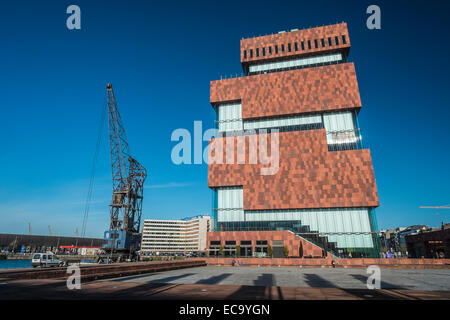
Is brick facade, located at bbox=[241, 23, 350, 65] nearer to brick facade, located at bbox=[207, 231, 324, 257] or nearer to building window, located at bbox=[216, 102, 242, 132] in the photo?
building window, located at bbox=[216, 102, 242, 132]

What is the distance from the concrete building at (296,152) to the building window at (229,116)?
307 mm

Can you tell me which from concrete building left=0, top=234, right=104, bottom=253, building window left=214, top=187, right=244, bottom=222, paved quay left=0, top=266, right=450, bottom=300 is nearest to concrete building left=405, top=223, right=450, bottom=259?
building window left=214, top=187, right=244, bottom=222

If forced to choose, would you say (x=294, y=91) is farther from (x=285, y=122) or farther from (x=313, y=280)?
(x=313, y=280)

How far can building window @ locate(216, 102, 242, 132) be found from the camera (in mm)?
75812

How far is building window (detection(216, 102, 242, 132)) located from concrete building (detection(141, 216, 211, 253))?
112121 mm

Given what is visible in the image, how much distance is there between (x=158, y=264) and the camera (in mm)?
26219

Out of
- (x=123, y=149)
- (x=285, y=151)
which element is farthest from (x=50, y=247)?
(x=285, y=151)

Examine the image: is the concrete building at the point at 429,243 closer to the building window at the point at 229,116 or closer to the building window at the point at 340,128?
the building window at the point at 340,128

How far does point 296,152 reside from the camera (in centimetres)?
6394

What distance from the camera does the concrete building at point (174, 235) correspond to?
171875 millimetres

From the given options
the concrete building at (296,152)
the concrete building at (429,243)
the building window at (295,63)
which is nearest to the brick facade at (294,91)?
the concrete building at (296,152)
